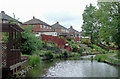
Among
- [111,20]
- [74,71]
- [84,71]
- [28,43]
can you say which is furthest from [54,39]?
[84,71]

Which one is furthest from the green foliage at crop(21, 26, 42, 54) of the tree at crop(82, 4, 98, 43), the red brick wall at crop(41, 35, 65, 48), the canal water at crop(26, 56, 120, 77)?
the tree at crop(82, 4, 98, 43)

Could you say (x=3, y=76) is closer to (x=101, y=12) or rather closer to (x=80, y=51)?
(x=101, y=12)

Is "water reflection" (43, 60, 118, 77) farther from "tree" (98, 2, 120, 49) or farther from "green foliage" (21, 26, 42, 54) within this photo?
"green foliage" (21, 26, 42, 54)

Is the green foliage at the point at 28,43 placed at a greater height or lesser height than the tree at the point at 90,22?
lesser

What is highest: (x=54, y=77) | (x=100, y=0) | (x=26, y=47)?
(x=100, y=0)

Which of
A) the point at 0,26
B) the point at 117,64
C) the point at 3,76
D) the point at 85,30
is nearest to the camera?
the point at 3,76

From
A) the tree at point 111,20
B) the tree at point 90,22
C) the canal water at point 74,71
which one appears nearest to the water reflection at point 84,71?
the canal water at point 74,71

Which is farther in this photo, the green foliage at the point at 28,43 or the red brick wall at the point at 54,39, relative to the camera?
the red brick wall at the point at 54,39

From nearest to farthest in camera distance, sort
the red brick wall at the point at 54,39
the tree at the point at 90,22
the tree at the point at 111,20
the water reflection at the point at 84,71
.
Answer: the water reflection at the point at 84,71
the tree at the point at 111,20
the red brick wall at the point at 54,39
the tree at the point at 90,22

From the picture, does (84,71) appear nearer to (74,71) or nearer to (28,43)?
(74,71)

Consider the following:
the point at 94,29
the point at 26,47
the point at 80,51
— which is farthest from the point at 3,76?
the point at 94,29

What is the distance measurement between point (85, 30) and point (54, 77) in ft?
138

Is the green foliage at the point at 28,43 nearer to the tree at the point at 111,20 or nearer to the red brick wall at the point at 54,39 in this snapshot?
the tree at the point at 111,20

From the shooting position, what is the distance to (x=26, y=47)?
66.5 ft
